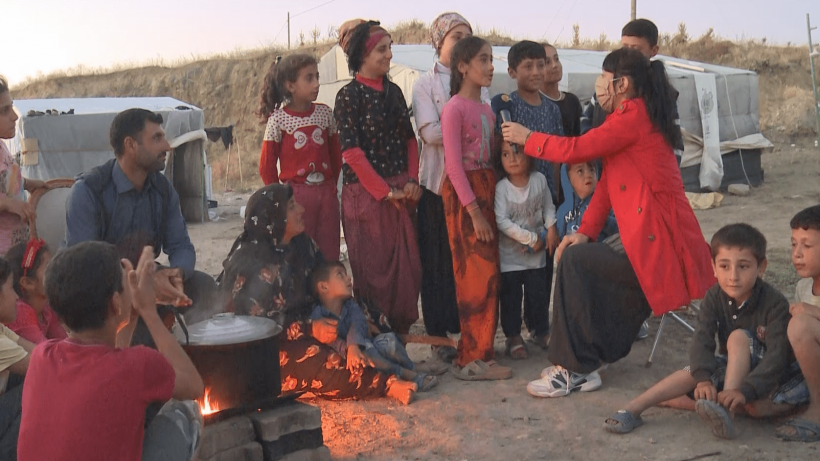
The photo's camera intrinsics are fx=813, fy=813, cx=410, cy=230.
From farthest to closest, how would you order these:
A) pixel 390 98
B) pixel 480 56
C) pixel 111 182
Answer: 1. pixel 390 98
2. pixel 480 56
3. pixel 111 182

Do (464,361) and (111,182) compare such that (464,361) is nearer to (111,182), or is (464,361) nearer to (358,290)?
(358,290)

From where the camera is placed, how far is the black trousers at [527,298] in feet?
14.7

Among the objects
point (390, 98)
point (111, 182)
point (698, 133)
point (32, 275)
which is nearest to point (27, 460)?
point (32, 275)

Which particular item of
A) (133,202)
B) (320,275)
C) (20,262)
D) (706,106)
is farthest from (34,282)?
(706,106)

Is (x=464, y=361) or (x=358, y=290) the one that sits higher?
(x=358, y=290)

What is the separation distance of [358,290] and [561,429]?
147 cm

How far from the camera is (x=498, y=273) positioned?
14.3 ft

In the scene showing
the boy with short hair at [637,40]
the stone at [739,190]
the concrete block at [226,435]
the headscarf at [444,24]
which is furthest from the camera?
the stone at [739,190]

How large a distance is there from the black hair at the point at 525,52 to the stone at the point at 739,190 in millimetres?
9156

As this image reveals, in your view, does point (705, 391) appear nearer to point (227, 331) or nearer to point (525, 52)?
point (227, 331)

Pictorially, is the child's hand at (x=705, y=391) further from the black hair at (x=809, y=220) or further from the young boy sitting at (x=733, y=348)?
the black hair at (x=809, y=220)

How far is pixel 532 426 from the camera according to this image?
3539 mm

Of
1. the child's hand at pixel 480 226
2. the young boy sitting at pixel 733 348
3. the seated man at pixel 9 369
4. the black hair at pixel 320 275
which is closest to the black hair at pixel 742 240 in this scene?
the young boy sitting at pixel 733 348

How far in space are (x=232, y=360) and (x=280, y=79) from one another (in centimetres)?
192
